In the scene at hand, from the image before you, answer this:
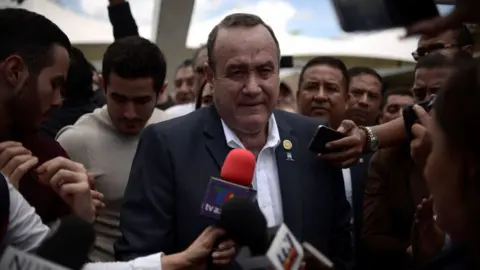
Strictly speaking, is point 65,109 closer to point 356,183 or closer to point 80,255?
point 356,183

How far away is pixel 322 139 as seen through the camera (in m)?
2.40

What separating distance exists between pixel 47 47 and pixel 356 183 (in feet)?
4.78

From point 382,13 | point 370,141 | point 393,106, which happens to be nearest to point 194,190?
point 370,141

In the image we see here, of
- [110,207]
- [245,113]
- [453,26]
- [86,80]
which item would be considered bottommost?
[110,207]

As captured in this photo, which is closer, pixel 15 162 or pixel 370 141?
pixel 15 162

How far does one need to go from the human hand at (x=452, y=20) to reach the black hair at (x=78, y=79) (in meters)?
2.47

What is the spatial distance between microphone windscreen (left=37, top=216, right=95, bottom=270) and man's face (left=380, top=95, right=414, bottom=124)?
3.50 m

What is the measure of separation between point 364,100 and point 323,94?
0.93 metres

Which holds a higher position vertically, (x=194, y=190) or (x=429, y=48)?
(x=429, y=48)

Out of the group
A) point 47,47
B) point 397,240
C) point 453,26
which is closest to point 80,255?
point 453,26

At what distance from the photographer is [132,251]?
7.38 feet

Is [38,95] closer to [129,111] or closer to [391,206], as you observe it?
[129,111]

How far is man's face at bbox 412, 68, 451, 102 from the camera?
10.2ft

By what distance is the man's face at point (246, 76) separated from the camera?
93.4 inches
